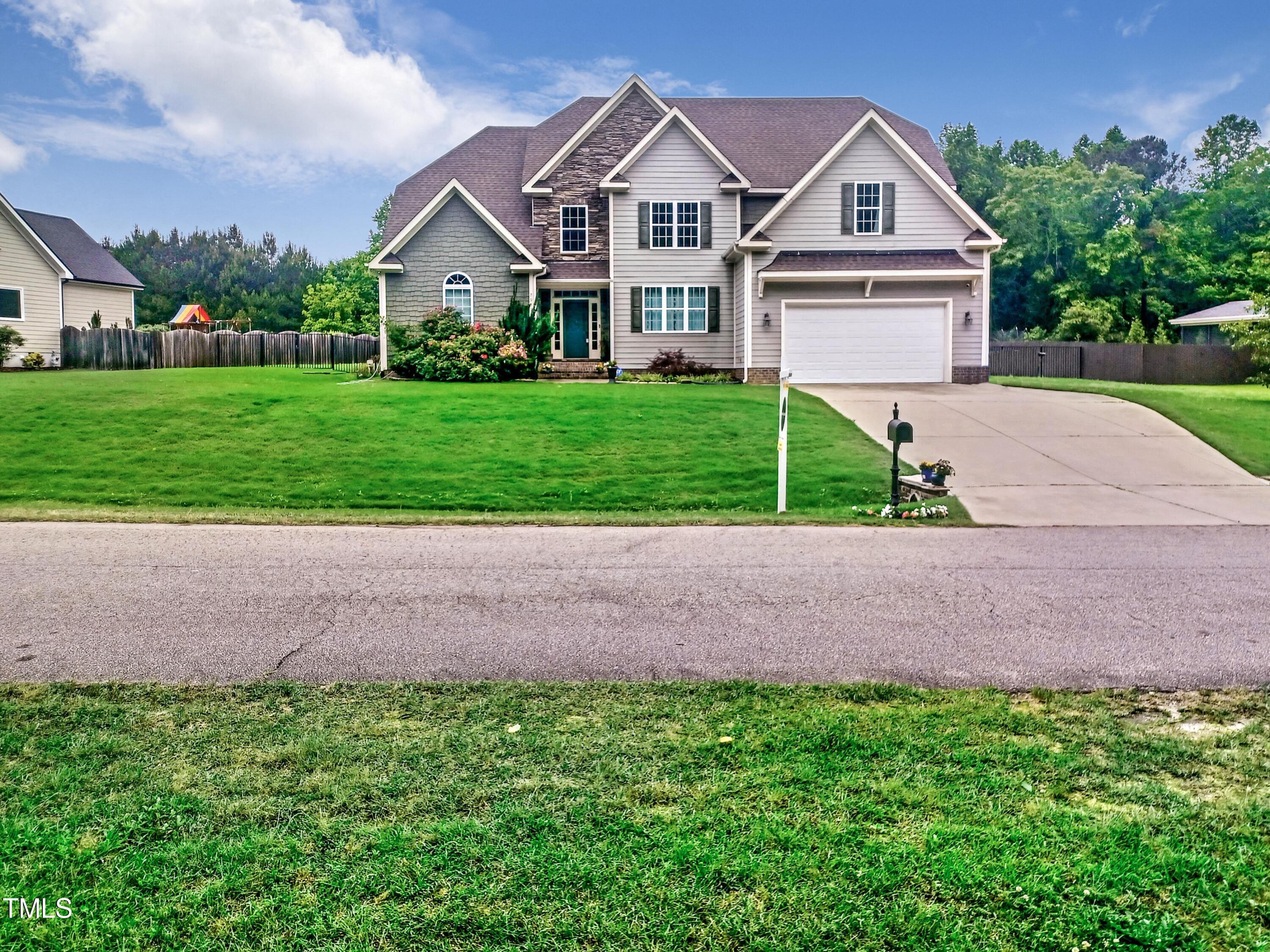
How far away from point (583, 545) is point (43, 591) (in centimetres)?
486

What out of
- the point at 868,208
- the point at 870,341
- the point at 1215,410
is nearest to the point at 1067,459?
the point at 1215,410

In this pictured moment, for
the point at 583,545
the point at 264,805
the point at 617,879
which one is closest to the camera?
the point at 617,879

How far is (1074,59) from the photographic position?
45938mm

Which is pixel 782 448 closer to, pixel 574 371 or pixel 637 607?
pixel 637 607

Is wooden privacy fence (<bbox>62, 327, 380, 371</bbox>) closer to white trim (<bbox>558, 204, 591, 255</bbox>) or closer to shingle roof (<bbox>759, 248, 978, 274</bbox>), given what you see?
white trim (<bbox>558, 204, 591, 255</bbox>)

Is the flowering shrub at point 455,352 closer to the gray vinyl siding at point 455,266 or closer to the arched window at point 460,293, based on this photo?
the arched window at point 460,293

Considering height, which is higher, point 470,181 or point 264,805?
point 470,181

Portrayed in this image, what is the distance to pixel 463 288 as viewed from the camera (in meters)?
28.3

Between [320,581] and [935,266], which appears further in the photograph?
[935,266]

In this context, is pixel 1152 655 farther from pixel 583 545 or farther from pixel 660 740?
pixel 583 545

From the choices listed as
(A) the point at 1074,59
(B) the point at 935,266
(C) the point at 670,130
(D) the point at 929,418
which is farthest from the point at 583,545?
(A) the point at 1074,59

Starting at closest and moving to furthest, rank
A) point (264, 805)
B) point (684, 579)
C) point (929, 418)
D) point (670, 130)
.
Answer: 1. point (264, 805)
2. point (684, 579)
3. point (929, 418)
4. point (670, 130)

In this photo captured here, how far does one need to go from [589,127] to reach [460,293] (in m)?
7.39

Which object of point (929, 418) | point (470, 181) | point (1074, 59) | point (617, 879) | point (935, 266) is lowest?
point (617, 879)
